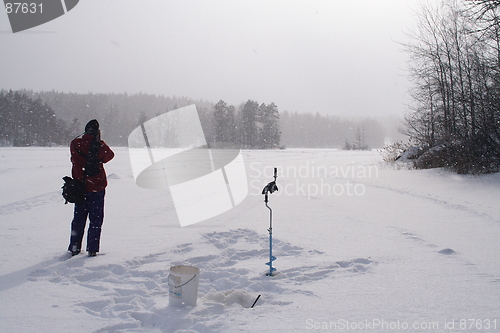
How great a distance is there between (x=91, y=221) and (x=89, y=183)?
547 millimetres

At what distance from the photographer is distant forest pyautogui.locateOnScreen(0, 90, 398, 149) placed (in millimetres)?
69250

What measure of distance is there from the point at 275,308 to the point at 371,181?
10.9 meters

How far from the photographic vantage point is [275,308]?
119 inches

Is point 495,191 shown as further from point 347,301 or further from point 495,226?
point 347,301

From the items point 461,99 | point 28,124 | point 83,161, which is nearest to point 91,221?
point 83,161

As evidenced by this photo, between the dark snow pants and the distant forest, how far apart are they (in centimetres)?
6159

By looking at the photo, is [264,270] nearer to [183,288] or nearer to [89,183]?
[183,288]

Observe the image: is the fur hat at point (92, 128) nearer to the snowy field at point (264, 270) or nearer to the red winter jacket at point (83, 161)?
the red winter jacket at point (83, 161)

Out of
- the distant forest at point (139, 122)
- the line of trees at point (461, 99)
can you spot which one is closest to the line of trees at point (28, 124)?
the distant forest at point (139, 122)

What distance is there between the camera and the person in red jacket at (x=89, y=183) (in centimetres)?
455

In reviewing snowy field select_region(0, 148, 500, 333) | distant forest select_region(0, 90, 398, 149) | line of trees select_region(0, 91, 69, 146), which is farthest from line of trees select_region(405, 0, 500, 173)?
line of trees select_region(0, 91, 69, 146)

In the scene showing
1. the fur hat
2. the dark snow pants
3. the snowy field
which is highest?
the fur hat

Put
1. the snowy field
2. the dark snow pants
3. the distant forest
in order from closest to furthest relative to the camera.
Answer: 1. the snowy field
2. the dark snow pants
3. the distant forest

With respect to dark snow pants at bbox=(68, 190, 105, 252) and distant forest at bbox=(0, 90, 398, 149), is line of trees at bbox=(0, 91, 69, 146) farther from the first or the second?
dark snow pants at bbox=(68, 190, 105, 252)
